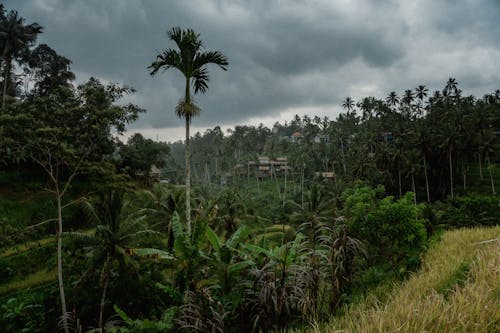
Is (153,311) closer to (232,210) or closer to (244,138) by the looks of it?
(232,210)

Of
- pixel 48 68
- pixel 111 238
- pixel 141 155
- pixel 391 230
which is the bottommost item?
pixel 111 238

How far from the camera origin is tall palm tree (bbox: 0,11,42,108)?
35.1m

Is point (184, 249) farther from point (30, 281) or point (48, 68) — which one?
point (48, 68)

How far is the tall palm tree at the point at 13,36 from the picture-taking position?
3512 centimetres

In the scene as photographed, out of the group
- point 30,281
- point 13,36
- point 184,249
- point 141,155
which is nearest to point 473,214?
point 184,249

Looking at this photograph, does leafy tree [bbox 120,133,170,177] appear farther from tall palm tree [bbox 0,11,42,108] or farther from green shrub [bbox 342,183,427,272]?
green shrub [bbox 342,183,427,272]

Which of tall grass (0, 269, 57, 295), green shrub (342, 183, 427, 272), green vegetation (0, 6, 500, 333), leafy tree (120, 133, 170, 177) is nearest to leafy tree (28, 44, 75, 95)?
green vegetation (0, 6, 500, 333)

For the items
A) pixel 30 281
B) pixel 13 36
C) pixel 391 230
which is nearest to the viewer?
pixel 391 230

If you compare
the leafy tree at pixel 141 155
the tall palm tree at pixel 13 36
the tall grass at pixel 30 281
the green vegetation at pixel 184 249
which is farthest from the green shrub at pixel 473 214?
the tall palm tree at pixel 13 36

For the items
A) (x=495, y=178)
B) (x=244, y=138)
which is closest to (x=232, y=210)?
(x=495, y=178)

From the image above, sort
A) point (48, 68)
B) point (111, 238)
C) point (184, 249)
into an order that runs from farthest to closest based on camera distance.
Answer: point (48, 68) < point (111, 238) < point (184, 249)

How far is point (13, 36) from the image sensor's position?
3550 cm

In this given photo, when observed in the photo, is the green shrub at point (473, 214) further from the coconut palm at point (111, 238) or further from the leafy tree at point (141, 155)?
the leafy tree at point (141, 155)

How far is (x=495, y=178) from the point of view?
52.3 meters
